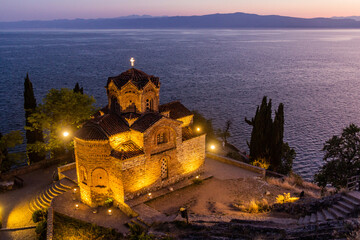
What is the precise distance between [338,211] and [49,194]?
24.2 m

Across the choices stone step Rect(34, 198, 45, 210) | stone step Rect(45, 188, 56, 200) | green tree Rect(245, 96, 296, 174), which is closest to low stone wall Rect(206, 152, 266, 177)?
green tree Rect(245, 96, 296, 174)

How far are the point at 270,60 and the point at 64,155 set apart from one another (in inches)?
5102

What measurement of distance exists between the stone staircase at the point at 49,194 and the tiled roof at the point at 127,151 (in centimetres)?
710

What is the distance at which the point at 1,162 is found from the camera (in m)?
32.0

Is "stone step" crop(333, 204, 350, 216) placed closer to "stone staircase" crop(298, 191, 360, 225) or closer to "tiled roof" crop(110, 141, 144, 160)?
"stone staircase" crop(298, 191, 360, 225)

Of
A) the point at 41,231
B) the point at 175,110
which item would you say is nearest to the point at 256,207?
the point at 175,110

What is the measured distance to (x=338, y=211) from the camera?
17922 millimetres

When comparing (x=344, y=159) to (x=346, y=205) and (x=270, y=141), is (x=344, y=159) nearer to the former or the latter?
(x=346, y=205)

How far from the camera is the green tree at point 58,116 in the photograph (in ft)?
111

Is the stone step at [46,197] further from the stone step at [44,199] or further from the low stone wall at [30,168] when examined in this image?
the low stone wall at [30,168]

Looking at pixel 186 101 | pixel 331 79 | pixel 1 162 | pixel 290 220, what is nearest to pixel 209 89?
pixel 186 101

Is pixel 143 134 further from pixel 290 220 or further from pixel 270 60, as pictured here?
pixel 270 60

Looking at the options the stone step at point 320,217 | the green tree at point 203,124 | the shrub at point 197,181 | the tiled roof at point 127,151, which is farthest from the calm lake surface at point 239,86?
the tiled roof at point 127,151

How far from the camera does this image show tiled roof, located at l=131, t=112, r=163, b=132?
25016 millimetres
